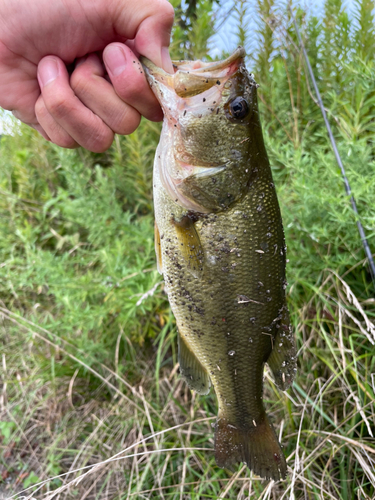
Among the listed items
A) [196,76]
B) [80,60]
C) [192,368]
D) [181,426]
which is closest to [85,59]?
[80,60]

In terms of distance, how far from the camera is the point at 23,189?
3861 millimetres

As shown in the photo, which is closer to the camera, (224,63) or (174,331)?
(224,63)

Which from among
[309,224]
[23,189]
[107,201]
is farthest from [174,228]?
[23,189]

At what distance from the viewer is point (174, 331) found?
266 centimetres

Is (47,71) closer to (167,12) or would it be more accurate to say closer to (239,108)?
(167,12)

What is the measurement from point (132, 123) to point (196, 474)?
6.73 feet

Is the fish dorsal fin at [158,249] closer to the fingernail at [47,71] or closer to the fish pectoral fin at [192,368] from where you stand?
the fish pectoral fin at [192,368]

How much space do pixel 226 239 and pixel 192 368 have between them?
0.65 m

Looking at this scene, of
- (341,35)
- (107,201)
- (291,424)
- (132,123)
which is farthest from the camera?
(341,35)

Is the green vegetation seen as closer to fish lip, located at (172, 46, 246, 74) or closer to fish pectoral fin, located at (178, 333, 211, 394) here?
fish pectoral fin, located at (178, 333, 211, 394)

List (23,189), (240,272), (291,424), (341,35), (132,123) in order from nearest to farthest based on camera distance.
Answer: (240,272)
(132,123)
(291,424)
(341,35)
(23,189)

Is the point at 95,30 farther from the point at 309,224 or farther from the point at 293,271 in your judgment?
the point at 293,271

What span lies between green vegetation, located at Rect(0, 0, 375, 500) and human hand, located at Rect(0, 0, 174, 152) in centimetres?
96

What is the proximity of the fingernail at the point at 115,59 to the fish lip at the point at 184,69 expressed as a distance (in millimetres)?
86
